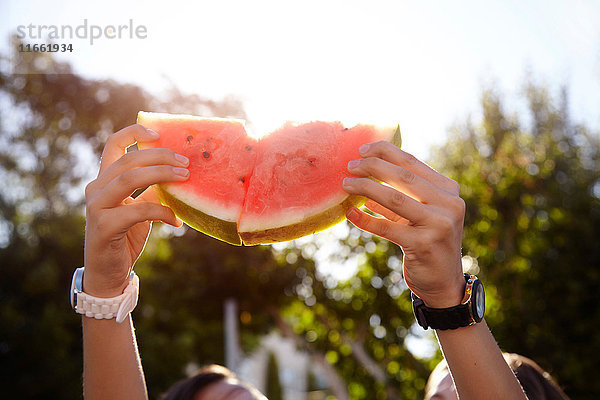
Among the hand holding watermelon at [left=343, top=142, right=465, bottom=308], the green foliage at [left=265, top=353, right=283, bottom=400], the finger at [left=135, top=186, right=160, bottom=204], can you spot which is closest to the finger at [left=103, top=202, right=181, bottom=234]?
the finger at [left=135, top=186, right=160, bottom=204]

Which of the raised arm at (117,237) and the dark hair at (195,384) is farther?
the dark hair at (195,384)

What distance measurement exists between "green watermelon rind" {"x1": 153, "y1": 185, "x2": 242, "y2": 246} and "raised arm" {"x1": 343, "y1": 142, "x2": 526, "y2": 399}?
0.47 m

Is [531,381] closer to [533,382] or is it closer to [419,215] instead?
[533,382]

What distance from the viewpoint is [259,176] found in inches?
73.5

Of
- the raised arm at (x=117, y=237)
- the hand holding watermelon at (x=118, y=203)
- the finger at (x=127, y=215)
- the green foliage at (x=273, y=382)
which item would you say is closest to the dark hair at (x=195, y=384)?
the raised arm at (x=117, y=237)

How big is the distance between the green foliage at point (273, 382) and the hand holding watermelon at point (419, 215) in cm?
2394

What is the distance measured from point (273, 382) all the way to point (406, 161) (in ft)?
82.8

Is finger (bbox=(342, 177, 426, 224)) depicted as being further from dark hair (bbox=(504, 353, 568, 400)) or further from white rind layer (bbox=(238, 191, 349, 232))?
dark hair (bbox=(504, 353, 568, 400))

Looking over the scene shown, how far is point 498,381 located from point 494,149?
18221mm

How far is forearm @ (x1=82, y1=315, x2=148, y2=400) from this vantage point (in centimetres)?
164

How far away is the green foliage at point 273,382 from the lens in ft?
78.1

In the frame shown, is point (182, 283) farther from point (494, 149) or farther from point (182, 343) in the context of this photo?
point (494, 149)

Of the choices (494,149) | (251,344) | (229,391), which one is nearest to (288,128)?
(229,391)

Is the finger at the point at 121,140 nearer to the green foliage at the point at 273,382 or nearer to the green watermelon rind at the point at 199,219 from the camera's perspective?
the green watermelon rind at the point at 199,219
